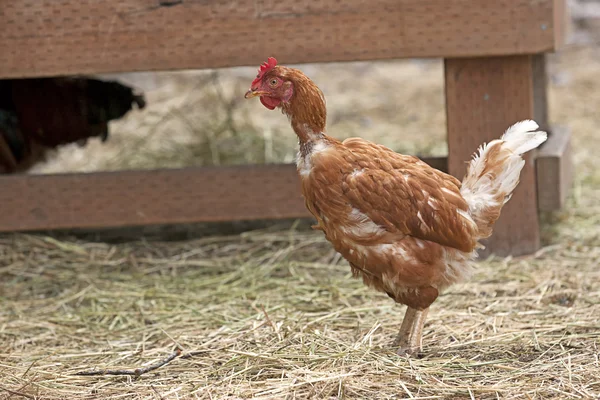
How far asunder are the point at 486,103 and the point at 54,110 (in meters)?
2.46

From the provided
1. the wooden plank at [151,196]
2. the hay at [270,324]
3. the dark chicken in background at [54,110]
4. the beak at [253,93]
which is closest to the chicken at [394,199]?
the beak at [253,93]

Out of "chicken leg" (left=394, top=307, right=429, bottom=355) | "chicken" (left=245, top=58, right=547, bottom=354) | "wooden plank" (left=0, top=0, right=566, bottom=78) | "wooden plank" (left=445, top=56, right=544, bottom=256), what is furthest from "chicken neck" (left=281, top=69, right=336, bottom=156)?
"wooden plank" (left=445, top=56, right=544, bottom=256)

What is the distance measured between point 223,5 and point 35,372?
1758 mm

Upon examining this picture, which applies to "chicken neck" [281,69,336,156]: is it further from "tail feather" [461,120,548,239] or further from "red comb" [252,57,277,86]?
"tail feather" [461,120,548,239]

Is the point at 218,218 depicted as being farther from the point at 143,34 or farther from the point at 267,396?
the point at 267,396

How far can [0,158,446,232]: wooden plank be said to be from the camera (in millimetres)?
3713

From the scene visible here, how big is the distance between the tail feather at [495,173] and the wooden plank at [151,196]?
3.51 feet

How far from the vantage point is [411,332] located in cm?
270

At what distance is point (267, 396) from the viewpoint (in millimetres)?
2264

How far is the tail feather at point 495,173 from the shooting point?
103 inches

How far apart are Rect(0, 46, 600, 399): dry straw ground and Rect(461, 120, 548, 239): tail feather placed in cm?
48

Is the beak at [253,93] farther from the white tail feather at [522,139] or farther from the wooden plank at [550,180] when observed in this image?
the wooden plank at [550,180]

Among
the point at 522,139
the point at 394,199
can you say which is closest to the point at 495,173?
the point at 522,139


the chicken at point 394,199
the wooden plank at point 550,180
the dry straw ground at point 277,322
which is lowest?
the dry straw ground at point 277,322
